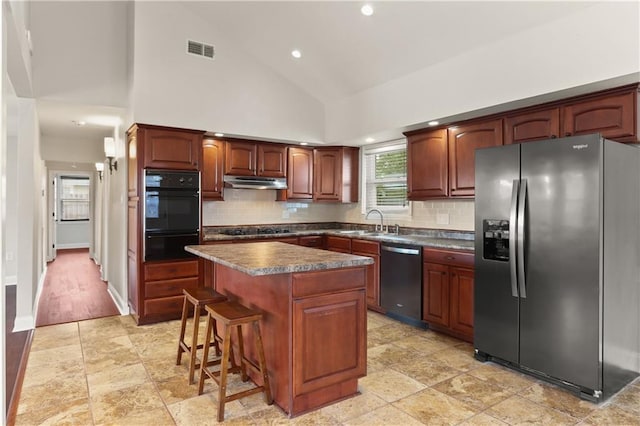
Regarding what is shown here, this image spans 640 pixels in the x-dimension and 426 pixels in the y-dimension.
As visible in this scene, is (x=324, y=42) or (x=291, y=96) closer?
(x=324, y=42)

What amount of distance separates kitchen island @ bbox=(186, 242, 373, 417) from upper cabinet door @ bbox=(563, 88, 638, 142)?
2.15 meters

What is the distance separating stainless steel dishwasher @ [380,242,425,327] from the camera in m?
4.33

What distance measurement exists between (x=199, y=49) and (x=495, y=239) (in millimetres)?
3908

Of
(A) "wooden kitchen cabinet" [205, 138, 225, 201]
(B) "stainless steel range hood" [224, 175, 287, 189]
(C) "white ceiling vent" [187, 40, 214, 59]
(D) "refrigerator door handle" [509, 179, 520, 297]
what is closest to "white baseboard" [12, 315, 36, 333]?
(A) "wooden kitchen cabinet" [205, 138, 225, 201]

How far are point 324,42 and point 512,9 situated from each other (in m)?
1.99

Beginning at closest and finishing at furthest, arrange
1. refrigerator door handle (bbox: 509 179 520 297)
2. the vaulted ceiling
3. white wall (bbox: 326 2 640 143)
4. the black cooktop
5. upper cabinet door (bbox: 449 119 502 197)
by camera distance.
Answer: white wall (bbox: 326 2 640 143), refrigerator door handle (bbox: 509 179 520 297), the vaulted ceiling, upper cabinet door (bbox: 449 119 502 197), the black cooktop

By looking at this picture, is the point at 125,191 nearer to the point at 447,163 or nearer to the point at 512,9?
the point at 447,163

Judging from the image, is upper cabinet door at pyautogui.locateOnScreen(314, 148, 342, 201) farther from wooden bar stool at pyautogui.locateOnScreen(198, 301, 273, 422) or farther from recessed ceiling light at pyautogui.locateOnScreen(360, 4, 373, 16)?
wooden bar stool at pyautogui.locateOnScreen(198, 301, 273, 422)

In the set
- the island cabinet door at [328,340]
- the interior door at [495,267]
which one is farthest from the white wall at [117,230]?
the interior door at [495,267]

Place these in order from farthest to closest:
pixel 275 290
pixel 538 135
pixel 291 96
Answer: pixel 291 96 < pixel 538 135 < pixel 275 290

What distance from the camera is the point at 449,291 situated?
13.1 ft

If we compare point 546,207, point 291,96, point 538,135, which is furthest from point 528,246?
point 291,96

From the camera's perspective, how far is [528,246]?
3070 millimetres

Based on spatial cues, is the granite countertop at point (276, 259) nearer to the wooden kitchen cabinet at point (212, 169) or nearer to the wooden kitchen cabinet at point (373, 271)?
the wooden kitchen cabinet at point (373, 271)
